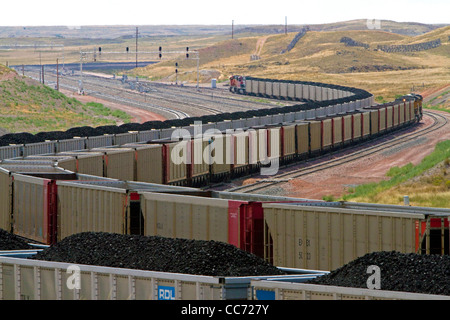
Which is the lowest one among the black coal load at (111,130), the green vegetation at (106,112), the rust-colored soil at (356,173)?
the rust-colored soil at (356,173)

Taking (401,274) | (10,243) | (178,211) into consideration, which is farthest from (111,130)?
(401,274)

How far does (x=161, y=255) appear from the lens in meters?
17.1

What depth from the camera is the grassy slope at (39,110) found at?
89.1 meters

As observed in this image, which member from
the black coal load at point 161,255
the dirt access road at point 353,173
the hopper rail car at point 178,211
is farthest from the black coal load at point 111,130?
the black coal load at point 161,255

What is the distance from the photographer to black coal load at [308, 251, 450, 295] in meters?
14.5

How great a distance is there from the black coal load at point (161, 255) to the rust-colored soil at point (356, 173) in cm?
2724

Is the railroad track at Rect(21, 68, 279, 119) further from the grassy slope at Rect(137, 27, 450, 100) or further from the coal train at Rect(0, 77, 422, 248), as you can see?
the coal train at Rect(0, 77, 422, 248)

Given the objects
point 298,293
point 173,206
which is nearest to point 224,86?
point 173,206

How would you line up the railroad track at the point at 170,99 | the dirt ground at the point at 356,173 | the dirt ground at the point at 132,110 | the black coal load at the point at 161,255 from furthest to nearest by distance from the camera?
the railroad track at the point at 170,99
the dirt ground at the point at 132,110
the dirt ground at the point at 356,173
the black coal load at the point at 161,255

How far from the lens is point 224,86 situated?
153000mm

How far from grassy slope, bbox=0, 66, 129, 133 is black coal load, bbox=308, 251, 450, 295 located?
72.3 meters

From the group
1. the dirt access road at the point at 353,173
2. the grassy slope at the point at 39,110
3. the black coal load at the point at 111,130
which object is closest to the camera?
the dirt access road at the point at 353,173

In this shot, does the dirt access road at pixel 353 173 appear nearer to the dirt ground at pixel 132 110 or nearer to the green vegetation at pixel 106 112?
the dirt ground at pixel 132 110
